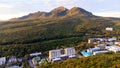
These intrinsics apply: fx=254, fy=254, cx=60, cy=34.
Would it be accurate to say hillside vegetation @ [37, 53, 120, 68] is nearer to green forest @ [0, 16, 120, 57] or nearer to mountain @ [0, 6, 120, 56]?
mountain @ [0, 6, 120, 56]

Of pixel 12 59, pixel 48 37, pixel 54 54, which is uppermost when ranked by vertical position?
pixel 48 37

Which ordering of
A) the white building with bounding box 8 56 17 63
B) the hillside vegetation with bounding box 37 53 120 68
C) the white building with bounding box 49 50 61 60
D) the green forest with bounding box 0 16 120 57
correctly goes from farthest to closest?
the green forest with bounding box 0 16 120 57 → the white building with bounding box 8 56 17 63 → the white building with bounding box 49 50 61 60 → the hillside vegetation with bounding box 37 53 120 68

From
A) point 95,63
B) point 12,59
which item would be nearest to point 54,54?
point 12,59

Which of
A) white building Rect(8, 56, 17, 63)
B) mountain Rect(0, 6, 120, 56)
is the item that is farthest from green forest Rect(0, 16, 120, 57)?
white building Rect(8, 56, 17, 63)

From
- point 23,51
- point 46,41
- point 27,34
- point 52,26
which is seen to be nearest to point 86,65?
point 23,51

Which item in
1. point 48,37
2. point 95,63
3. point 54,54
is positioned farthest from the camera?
point 48,37

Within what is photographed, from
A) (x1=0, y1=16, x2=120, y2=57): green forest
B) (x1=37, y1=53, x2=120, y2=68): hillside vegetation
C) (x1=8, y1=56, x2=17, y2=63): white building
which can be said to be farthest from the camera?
(x1=0, y1=16, x2=120, y2=57): green forest

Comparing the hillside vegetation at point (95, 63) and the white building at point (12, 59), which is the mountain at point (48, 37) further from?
the hillside vegetation at point (95, 63)

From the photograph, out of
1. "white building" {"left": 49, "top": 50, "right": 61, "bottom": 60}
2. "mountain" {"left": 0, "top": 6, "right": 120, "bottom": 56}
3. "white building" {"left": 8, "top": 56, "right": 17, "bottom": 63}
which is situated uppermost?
"mountain" {"left": 0, "top": 6, "right": 120, "bottom": 56}

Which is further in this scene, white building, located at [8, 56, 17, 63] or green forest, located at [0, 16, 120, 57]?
green forest, located at [0, 16, 120, 57]

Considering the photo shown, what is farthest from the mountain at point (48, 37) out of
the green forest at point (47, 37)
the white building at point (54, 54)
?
the white building at point (54, 54)

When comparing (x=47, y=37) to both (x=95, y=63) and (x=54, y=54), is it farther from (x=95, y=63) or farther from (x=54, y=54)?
(x=95, y=63)
